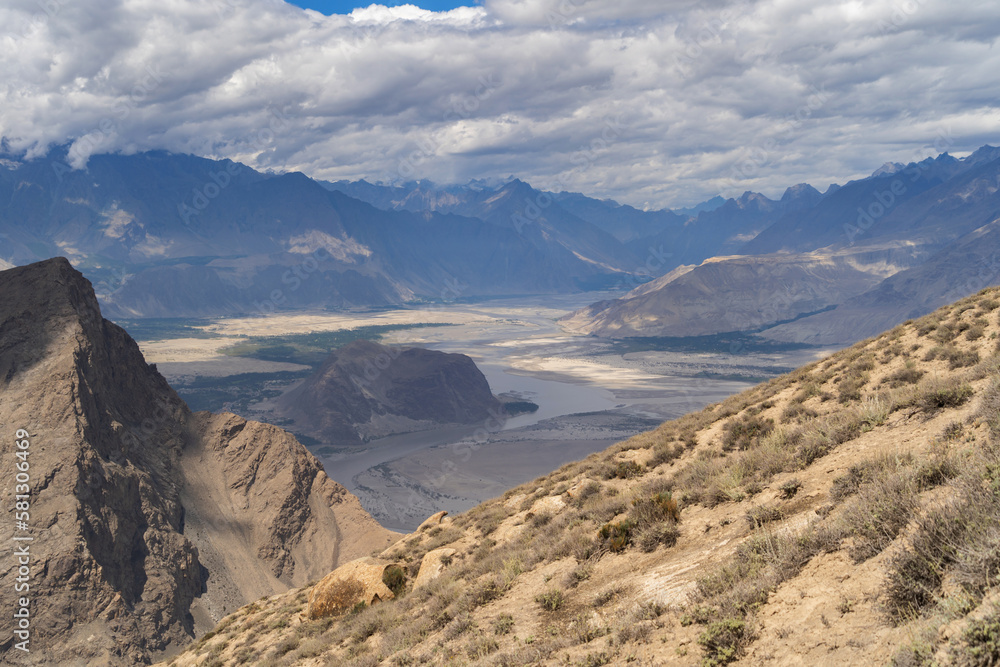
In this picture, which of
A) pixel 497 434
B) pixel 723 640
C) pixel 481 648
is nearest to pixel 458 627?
pixel 481 648

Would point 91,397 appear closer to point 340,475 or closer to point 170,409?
point 170,409

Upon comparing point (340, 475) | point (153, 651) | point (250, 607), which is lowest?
point (340, 475)

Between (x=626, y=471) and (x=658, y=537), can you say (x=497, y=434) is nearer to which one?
(x=626, y=471)

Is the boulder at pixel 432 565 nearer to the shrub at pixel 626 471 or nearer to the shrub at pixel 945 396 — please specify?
the shrub at pixel 626 471

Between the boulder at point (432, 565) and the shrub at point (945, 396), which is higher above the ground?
the shrub at point (945, 396)

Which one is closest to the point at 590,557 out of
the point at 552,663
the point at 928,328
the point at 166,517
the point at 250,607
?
the point at 552,663

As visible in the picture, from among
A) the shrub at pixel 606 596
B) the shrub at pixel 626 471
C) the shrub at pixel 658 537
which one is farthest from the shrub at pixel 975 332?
the shrub at pixel 606 596
